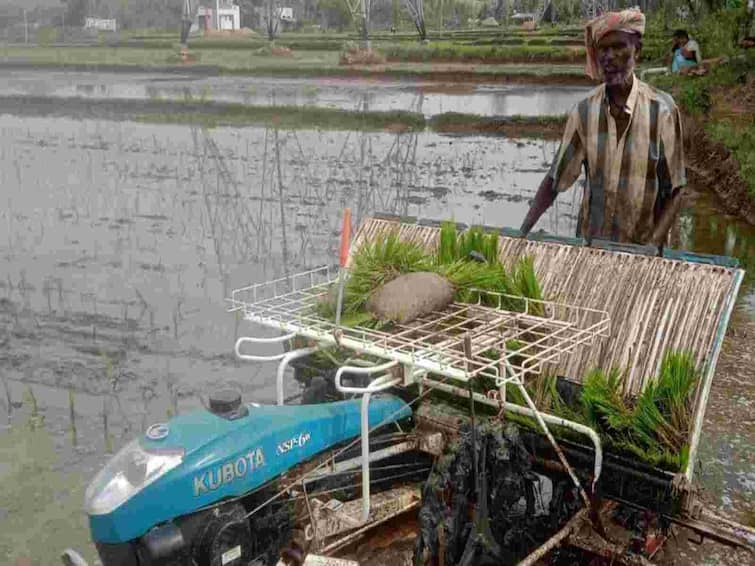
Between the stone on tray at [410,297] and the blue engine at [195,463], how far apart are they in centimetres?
47

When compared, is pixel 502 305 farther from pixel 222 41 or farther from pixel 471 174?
pixel 222 41

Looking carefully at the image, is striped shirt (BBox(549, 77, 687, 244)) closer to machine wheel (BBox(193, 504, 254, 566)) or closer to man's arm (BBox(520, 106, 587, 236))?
man's arm (BBox(520, 106, 587, 236))

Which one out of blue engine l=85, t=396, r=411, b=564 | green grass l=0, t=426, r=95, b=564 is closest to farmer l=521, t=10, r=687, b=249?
blue engine l=85, t=396, r=411, b=564

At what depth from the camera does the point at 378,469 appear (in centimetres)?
320

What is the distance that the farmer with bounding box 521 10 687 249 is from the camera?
3.73 meters

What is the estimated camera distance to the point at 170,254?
27.8ft

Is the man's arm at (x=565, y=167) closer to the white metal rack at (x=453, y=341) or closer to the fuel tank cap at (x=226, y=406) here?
the white metal rack at (x=453, y=341)

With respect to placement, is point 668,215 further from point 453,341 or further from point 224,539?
point 224,539

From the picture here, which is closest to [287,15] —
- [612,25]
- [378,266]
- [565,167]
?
[565,167]

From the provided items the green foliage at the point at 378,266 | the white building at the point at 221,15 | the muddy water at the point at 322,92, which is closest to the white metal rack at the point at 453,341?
the green foliage at the point at 378,266

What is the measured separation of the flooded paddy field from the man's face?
212cm

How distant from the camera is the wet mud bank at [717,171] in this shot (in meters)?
10.1

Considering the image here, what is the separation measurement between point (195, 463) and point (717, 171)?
36.2 ft

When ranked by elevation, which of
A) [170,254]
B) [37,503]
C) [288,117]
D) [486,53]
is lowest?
[37,503]
